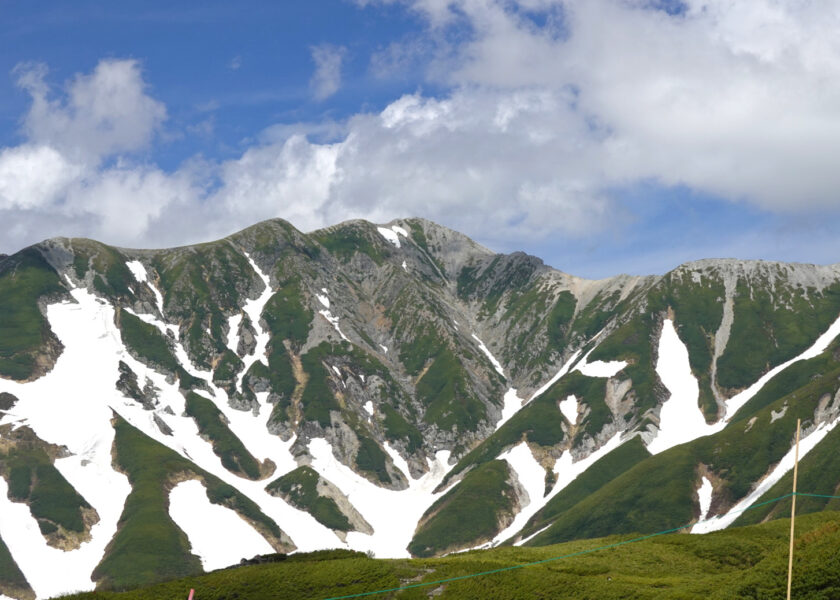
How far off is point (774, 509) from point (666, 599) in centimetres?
11798

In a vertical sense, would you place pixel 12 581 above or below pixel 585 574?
above

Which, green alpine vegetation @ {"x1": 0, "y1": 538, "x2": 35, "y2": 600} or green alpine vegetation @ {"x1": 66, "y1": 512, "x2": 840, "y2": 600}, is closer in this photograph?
green alpine vegetation @ {"x1": 66, "y1": 512, "x2": 840, "y2": 600}

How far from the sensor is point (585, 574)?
81875 millimetres

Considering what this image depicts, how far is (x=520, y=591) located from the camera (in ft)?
247

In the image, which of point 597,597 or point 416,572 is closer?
point 597,597

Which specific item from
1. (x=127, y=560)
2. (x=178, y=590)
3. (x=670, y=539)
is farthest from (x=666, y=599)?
(x=127, y=560)

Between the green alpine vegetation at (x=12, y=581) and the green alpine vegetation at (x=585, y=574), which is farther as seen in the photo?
the green alpine vegetation at (x=12, y=581)

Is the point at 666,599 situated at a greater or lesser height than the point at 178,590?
lesser

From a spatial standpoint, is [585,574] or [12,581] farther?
[12,581]

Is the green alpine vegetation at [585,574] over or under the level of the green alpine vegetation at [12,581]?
under

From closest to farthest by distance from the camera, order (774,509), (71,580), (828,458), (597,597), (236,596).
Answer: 1. (597,597)
2. (236,596)
3. (774,509)
4. (828,458)
5. (71,580)

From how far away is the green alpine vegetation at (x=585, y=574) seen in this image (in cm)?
6075

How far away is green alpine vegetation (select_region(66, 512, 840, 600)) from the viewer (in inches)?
2392

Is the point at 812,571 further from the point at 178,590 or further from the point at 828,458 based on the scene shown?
the point at 828,458
